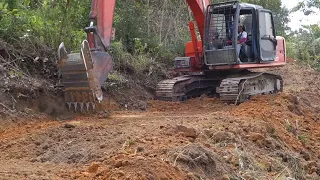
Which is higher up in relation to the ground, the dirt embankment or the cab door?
the cab door

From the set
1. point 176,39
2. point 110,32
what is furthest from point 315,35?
point 110,32

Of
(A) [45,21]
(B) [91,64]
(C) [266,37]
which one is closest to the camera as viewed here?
(B) [91,64]

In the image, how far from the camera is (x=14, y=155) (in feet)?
18.4

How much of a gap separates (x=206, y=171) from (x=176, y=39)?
9881 millimetres

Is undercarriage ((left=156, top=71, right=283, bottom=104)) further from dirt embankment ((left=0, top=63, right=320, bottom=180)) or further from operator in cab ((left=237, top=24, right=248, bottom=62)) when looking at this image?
dirt embankment ((left=0, top=63, right=320, bottom=180))

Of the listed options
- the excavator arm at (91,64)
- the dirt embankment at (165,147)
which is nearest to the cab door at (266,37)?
the dirt embankment at (165,147)

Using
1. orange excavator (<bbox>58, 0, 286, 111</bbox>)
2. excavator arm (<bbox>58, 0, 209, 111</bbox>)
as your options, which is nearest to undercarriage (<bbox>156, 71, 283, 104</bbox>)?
orange excavator (<bbox>58, 0, 286, 111</bbox>)

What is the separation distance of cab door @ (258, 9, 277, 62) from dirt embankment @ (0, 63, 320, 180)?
225cm

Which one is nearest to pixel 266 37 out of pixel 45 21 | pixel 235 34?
pixel 235 34

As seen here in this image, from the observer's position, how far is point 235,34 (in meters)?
10.2

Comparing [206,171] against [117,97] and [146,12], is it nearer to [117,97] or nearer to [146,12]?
[117,97]

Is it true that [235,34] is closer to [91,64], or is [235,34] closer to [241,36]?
[241,36]

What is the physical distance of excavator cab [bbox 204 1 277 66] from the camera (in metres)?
10.3

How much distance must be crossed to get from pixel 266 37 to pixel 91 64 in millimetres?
5032
